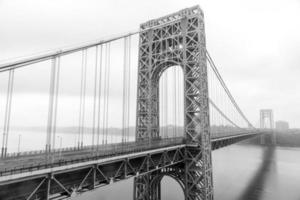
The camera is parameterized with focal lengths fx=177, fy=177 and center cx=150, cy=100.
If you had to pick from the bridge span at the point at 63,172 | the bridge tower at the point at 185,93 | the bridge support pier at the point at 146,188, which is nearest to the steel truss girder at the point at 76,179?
the bridge span at the point at 63,172

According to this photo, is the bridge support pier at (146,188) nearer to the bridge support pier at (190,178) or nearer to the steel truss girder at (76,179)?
the bridge support pier at (190,178)

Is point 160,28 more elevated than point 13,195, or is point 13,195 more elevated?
point 160,28

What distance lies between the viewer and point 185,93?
2262 cm

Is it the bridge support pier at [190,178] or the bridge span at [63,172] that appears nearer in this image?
the bridge span at [63,172]

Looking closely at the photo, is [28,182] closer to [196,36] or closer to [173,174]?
[173,174]

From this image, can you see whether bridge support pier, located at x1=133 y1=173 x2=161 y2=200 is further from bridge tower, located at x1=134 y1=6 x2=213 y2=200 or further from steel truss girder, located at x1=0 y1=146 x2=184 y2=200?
steel truss girder, located at x1=0 y1=146 x2=184 y2=200

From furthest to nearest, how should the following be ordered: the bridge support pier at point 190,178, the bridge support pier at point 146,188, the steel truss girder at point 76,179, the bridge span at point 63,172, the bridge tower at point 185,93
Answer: the bridge support pier at point 146,188 → the bridge tower at point 185,93 → the bridge support pier at point 190,178 → the steel truss girder at point 76,179 → the bridge span at point 63,172

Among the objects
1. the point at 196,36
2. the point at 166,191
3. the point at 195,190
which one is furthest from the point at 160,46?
the point at 166,191

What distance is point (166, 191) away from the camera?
117 feet

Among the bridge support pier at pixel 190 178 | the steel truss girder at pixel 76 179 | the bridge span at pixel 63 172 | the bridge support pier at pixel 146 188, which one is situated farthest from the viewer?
the bridge support pier at pixel 146 188

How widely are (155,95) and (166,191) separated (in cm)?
2186

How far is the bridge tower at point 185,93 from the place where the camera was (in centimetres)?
2084

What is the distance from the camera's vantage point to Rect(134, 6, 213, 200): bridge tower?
68.4 feet

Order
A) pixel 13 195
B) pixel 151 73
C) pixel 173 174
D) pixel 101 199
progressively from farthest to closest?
pixel 101 199 → pixel 151 73 → pixel 173 174 → pixel 13 195
